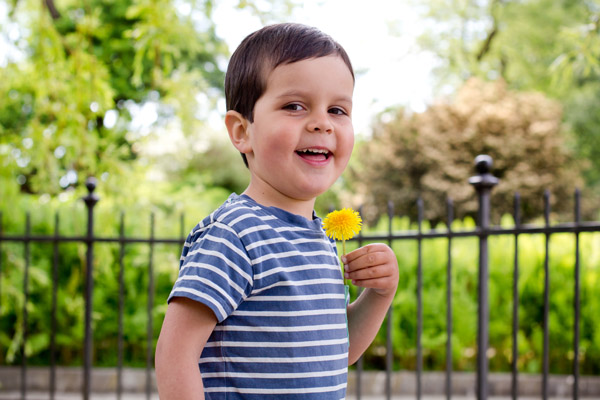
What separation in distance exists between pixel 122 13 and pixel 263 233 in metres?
11.5

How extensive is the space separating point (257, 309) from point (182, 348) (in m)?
0.14

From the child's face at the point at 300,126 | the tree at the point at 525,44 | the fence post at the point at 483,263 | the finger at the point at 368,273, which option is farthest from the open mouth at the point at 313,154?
the tree at the point at 525,44

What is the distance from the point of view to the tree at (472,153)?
446 inches

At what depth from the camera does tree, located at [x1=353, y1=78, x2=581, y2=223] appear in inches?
446

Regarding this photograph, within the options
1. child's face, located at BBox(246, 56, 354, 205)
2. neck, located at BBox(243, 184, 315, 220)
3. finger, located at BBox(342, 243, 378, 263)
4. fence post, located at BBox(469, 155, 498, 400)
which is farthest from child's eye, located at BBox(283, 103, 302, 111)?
fence post, located at BBox(469, 155, 498, 400)

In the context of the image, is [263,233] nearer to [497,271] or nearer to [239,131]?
[239,131]

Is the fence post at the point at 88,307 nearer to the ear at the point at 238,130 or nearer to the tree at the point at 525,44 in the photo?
the ear at the point at 238,130

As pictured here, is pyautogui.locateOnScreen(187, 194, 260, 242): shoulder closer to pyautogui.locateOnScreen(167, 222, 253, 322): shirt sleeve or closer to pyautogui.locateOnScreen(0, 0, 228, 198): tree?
pyautogui.locateOnScreen(167, 222, 253, 322): shirt sleeve

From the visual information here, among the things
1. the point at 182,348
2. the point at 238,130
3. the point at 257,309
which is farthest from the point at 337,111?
the point at 182,348

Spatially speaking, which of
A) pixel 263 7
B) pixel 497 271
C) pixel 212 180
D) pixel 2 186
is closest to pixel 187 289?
pixel 263 7

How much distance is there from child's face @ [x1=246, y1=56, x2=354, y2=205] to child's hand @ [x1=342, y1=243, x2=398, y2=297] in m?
0.15

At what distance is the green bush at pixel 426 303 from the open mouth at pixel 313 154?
4.09 meters

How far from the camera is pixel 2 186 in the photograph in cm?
421

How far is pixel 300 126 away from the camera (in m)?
1.11
